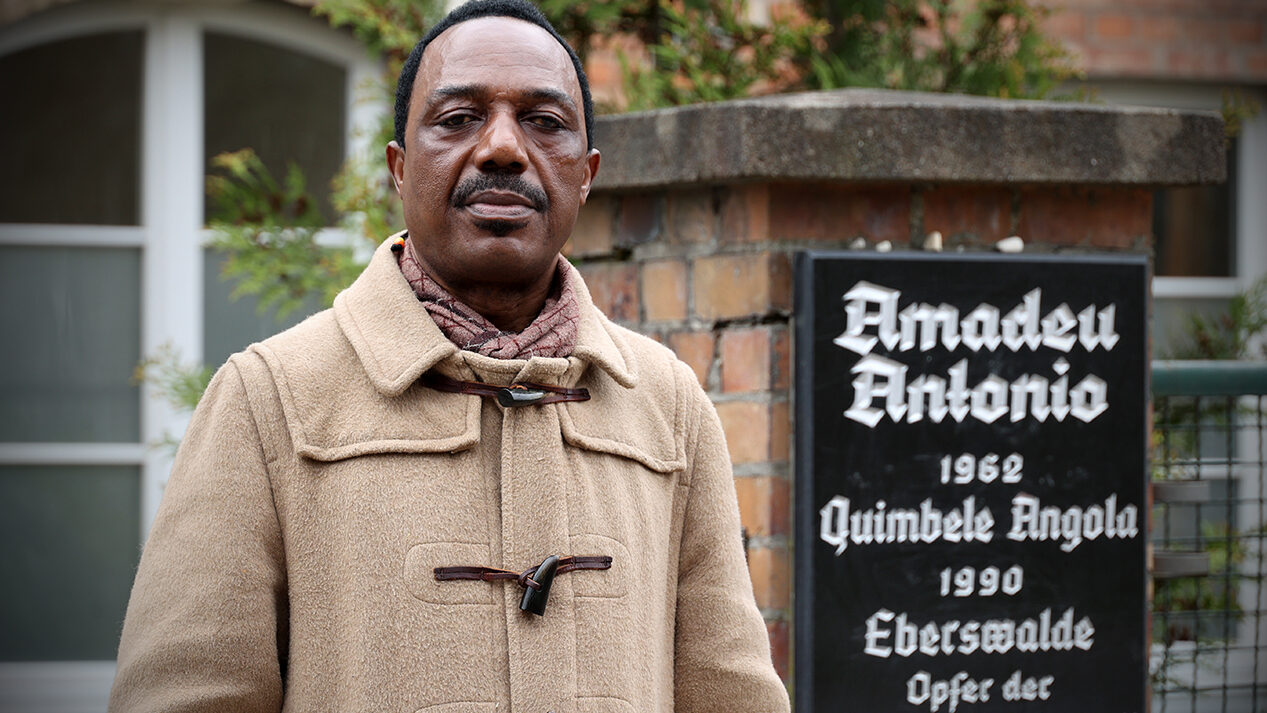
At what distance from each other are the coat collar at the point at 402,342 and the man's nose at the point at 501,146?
0.67 ft

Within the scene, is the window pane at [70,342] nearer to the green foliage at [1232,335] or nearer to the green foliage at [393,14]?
the green foliage at [393,14]

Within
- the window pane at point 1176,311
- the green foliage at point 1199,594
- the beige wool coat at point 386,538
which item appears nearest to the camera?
the beige wool coat at point 386,538

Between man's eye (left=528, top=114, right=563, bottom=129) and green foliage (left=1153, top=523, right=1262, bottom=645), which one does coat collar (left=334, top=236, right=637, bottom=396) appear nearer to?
man's eye (left=528, top=114, right=563, bottom=129)

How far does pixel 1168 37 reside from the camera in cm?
500

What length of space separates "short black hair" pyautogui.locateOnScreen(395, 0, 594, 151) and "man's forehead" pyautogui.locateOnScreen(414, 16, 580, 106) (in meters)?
0.01

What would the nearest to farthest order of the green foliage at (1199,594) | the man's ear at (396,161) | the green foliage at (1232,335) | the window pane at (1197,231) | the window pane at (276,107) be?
the man's ear at (396,161) → the green foliage at (1199,594) → the green foliage at (1232,335) → the window pane at (276,107) → the window pane at (1197,231)

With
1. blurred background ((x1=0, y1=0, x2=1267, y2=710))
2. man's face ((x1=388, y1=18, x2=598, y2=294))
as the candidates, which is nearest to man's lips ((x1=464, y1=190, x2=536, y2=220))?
man's face ((x1=388, y1=18, x2=598, y2=294))

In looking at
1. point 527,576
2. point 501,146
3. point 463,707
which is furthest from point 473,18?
point 463,707

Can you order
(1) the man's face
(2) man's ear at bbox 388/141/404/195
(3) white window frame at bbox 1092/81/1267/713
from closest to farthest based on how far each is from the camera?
1. (1) the man's face
2. (2) man's ear at bbox 388/141/404/195
3. (3) white window frame at bbox 1092/81/1267/713

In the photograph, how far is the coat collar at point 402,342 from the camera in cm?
155

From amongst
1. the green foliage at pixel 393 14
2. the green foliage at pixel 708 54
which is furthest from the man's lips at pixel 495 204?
the green foliage at pixel 393 14

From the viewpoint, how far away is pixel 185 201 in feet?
13.5

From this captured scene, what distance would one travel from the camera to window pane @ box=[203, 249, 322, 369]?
163 inches

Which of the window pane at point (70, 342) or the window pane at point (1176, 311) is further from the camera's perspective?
the window pane at point (1176, 311)
